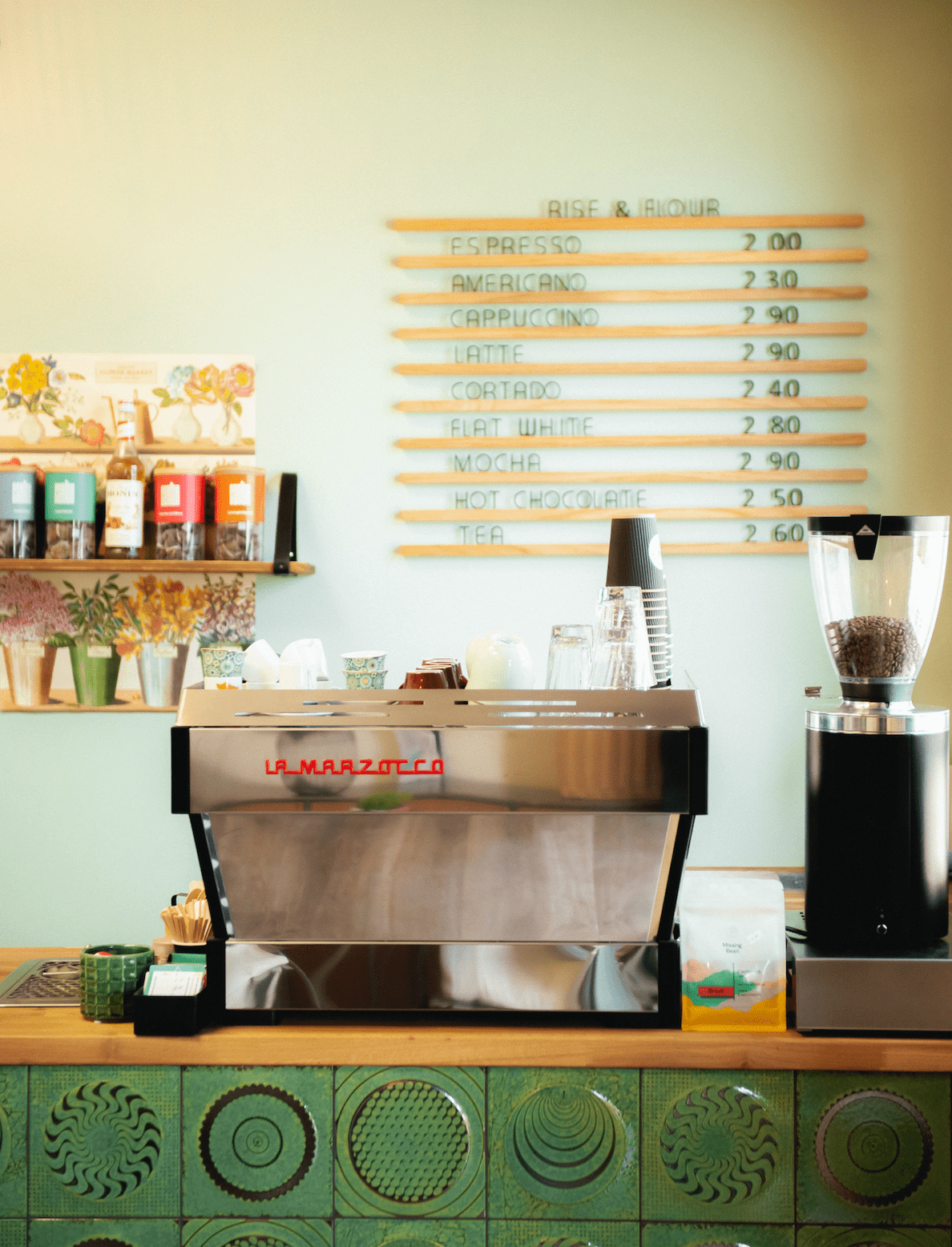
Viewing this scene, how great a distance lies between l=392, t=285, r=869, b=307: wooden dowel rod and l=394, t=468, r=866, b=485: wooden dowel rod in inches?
17.3

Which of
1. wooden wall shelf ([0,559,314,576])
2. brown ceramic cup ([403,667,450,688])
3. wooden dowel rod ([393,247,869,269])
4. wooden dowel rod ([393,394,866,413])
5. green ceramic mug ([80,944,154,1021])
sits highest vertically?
wooden dowel rod ([393,247,869,269])

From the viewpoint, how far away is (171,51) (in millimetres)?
2619

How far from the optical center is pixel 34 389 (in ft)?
8.73

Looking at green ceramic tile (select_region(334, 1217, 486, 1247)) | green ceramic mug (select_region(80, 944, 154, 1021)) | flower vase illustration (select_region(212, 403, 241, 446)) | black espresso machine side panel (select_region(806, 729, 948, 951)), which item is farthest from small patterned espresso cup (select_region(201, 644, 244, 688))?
flower vase illustration (select_region(212, 403, 241, 446))

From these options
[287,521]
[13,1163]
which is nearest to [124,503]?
[287,521]

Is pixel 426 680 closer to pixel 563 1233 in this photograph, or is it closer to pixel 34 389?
pixel 563 1233

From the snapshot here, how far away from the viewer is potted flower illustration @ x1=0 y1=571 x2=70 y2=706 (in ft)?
8.80

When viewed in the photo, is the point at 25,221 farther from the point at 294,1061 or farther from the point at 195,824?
the point at 294,1061

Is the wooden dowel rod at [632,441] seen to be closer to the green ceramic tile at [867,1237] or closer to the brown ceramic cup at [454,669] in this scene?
the brown ceramic cup at [454,669]

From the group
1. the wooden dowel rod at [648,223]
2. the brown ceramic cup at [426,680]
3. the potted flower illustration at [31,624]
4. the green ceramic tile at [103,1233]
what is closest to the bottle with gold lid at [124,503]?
the potted flower illustration at [31,624]

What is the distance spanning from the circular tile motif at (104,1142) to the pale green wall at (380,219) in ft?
4.45

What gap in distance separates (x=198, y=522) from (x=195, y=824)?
1353 millimetres

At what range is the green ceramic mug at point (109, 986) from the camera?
1385 mm

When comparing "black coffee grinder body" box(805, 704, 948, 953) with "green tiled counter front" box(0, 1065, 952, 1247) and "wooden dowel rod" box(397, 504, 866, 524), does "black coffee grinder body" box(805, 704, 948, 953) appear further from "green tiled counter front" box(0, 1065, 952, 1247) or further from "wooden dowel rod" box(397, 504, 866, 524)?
"wooden dowel rod" box(397, 504, 866, 524)
